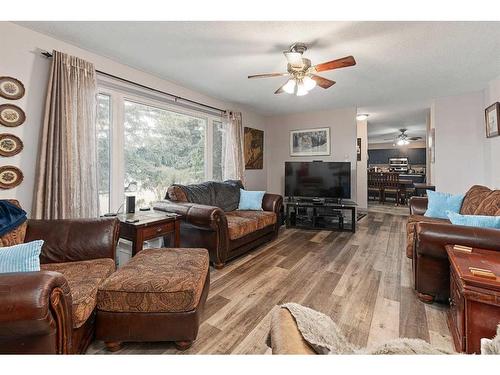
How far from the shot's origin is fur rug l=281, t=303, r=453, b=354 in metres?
0.59

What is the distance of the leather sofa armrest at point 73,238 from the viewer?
1.74m

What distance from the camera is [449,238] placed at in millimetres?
1805

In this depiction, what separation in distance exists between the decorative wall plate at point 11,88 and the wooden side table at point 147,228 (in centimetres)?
137

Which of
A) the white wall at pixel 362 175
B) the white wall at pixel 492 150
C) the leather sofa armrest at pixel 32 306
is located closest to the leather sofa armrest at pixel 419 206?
the white wall at pixel 492 150

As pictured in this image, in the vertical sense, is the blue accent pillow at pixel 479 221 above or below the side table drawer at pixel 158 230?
above

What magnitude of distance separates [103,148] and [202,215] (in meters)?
1.42

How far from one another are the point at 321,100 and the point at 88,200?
4.03 metres

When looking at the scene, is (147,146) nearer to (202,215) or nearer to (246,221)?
(202,215)

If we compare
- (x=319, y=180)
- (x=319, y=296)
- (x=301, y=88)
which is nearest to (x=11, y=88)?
(x=301, y=88)

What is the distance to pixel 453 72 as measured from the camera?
3.08 meters

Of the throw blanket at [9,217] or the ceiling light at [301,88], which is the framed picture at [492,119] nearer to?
the ceiling light at [301,88]
